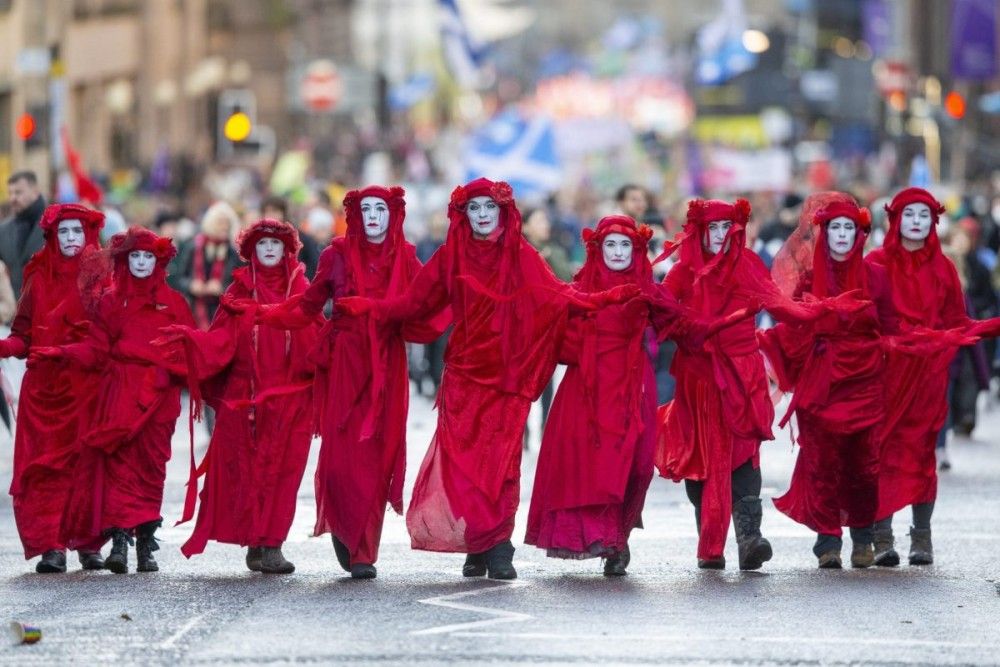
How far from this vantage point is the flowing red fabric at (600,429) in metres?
12.3

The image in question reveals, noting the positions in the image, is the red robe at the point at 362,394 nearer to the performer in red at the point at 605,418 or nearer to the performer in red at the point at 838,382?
the performer in red at the point at 605,418

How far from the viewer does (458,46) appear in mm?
44500

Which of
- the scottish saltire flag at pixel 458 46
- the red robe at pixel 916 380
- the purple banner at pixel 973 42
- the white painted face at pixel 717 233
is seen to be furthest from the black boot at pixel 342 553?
the purple banner at pixel 973 42

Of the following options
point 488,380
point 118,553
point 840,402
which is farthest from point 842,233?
point 118,553

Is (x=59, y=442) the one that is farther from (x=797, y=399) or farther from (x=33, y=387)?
(x=797, y=399)

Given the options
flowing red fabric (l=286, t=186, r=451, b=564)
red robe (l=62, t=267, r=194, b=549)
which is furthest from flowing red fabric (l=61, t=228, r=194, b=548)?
flowing red fabric (l=286, t=186, r=451, b=564)

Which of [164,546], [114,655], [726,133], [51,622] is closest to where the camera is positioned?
[114,655]

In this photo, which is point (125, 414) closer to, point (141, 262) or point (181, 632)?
point (141, 262)

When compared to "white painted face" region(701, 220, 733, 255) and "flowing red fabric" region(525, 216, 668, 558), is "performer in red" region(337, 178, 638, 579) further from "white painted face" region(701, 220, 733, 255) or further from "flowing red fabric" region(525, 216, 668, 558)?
"white painted face" region(701, 220, 733, 255)

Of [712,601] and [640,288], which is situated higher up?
[640,288]

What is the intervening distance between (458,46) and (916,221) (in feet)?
104

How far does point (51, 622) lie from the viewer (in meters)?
10.9

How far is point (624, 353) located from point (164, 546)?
9.56ft

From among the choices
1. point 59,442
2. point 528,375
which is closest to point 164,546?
point 59,442
